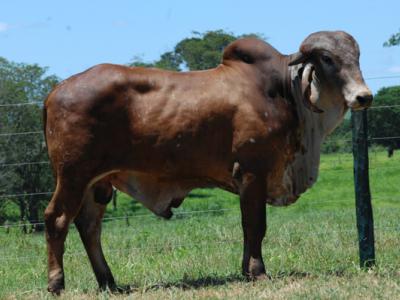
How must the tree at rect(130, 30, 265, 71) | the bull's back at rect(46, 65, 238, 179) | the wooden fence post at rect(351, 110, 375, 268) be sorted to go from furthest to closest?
1. the tree at rect(130, 30, 265, 71)
2. the wooden fence post at rect(351, 110, 375, 268)
3. the bull's back at rect(46, 65, 238, 179)

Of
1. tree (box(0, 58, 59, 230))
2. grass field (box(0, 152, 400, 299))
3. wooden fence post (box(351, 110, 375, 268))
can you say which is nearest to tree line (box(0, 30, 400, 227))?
tree (box(0, 58, 59, 230))

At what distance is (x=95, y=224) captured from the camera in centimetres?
744

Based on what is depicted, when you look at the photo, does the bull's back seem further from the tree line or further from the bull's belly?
the tree line

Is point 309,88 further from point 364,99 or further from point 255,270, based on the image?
point 255,270

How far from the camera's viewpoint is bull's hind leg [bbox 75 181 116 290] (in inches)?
291

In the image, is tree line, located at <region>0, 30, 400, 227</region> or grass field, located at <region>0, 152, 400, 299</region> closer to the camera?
grass field, located at <region>0, 152, 400, 299</region>

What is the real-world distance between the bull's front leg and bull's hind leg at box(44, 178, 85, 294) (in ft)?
4.40

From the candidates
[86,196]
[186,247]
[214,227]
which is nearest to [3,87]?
[214,227]

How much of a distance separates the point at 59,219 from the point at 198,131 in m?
1.35

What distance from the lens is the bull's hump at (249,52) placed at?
745 centimetres

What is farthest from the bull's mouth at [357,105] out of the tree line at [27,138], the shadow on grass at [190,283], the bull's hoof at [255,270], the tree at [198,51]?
the tree at [198,51]

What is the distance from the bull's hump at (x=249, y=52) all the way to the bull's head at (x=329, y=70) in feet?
0.74

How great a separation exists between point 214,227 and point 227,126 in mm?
5698

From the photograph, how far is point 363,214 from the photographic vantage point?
7816mm
